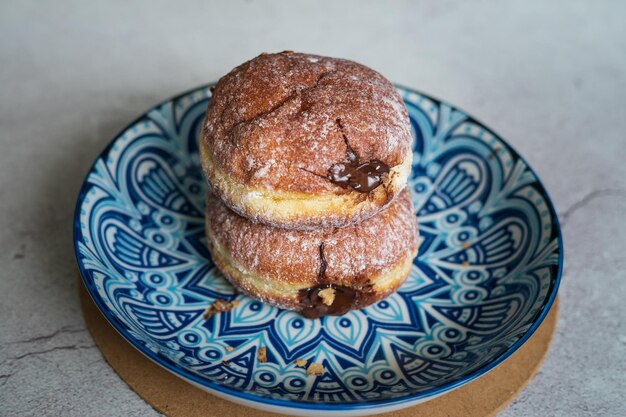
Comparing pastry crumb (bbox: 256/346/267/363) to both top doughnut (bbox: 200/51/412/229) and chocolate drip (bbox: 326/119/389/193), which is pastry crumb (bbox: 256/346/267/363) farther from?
chocolate drip (bbox: 326/119/389/193)

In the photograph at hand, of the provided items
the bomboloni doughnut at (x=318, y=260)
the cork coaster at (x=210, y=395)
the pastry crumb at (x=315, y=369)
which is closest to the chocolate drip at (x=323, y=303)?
the bomboloni doughnut at (x=318, y=260)

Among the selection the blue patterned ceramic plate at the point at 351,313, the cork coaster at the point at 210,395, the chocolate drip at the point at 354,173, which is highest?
the chocolate drip at the point at 354,173

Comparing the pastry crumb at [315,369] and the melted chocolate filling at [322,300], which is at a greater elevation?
the melted chocolate filling at [322,300]

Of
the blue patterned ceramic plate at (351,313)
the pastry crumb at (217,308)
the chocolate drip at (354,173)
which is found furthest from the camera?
the pastry crumb at (217,308)

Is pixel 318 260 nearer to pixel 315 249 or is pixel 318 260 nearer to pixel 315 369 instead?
pixel 315 249

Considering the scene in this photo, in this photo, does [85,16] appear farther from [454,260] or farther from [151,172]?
[454,260]

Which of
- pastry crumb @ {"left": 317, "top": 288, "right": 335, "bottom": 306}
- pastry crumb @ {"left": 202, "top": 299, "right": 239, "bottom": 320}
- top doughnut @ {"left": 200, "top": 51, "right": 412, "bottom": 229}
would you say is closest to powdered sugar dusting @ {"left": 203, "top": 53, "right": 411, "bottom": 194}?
top doughnut @ {"left": 200, "top": 51, "right": 412, "bottom": 229}

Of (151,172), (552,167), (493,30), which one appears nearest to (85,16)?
(151,172)

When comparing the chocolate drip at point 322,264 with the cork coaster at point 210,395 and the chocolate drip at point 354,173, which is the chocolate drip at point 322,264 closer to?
the chocolate drip at point 354,173
